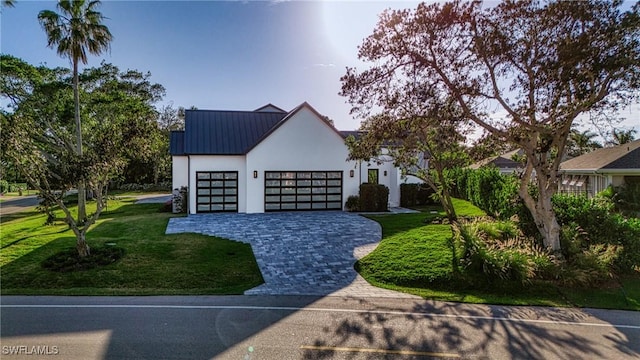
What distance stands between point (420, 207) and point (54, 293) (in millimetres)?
19559

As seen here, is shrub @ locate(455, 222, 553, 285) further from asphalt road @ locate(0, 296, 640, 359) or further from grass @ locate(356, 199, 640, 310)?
asphalt road @ locate(0, 296, 640, 359)

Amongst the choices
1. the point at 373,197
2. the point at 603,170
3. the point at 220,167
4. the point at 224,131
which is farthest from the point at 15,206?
the point at 603,170

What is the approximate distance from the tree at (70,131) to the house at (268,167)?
399cm

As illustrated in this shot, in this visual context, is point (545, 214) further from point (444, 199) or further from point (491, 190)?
point (491, 190)

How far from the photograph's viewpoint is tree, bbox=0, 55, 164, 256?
10336 mm

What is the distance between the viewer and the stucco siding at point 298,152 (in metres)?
20.4

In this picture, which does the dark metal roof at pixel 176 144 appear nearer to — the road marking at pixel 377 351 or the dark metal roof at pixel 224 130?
the dark metal roof at pixel 224 130

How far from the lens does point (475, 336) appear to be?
21.0 feet

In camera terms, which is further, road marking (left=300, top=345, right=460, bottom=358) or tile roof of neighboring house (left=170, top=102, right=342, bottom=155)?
tile roof of neighboring house (left=170, top=102, right=342, bottom=155)

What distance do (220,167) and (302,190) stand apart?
497cm

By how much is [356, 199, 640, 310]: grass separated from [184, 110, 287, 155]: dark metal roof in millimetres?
11522

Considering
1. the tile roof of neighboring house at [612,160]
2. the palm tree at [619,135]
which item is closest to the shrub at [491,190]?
the palm tree at [619,135]

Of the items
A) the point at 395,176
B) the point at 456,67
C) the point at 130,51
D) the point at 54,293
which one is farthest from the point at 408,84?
the point at 130,51

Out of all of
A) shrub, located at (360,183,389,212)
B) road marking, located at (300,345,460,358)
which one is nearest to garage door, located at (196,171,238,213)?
shrub, located at (360,183,389,212)
